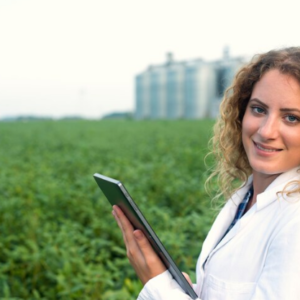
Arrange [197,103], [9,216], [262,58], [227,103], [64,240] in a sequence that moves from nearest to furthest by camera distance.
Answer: [262,58]
[227,103]
[64,240]
[9,216]
[197,103]

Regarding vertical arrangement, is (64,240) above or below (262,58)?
below

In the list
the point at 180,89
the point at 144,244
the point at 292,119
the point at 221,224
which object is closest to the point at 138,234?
the point at 144,244

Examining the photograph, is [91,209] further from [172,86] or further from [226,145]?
[172,86]

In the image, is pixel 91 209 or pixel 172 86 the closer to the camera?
pixel 91 209

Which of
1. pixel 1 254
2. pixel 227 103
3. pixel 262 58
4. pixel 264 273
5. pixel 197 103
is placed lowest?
pixel 197 103

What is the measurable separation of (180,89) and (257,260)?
58.8 m

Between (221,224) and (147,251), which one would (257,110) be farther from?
(147,251)

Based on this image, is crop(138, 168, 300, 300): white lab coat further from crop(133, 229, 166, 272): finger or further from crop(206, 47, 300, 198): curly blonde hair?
crop(206, 47, 300, 198): curly blonde hair

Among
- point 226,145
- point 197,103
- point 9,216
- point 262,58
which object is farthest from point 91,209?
point 197,103

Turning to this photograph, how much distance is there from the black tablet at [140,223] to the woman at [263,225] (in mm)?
28

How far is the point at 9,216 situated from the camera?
4.90 m

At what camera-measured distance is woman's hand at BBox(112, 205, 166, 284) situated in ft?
4.79

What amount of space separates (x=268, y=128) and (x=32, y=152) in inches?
451

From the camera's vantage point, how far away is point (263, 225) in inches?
50.4
